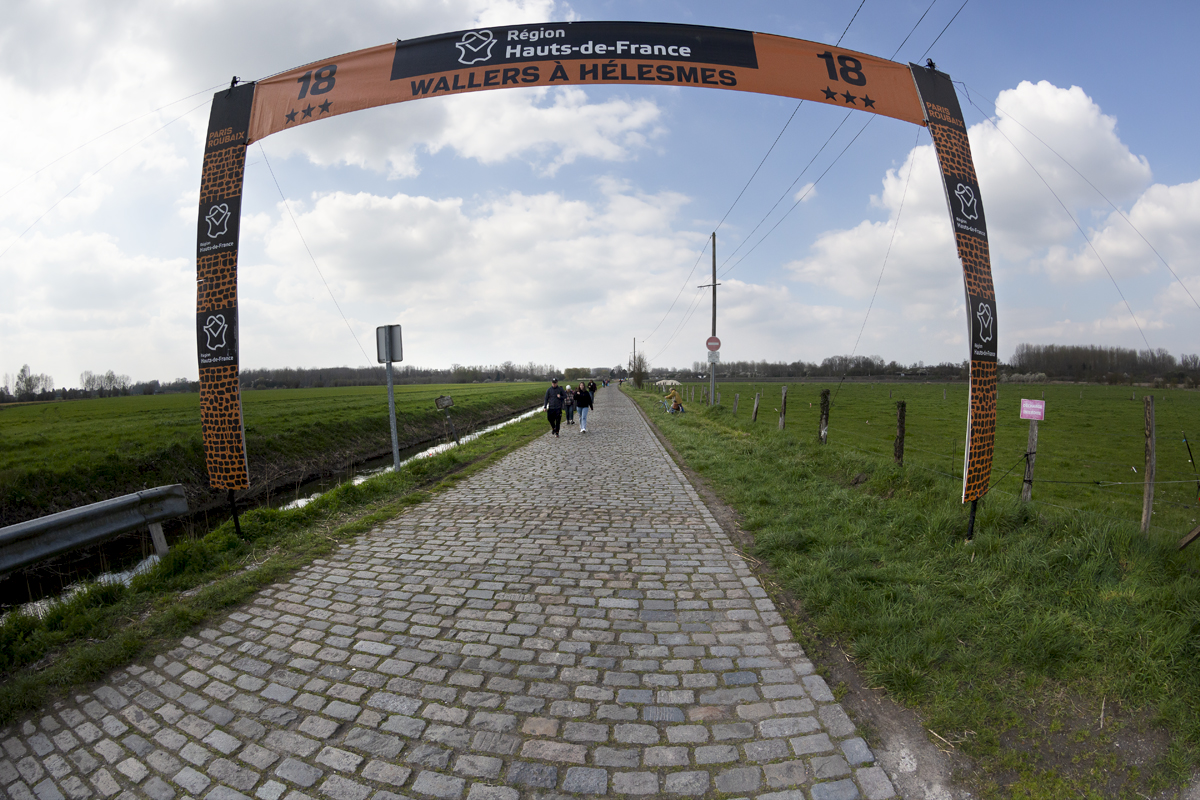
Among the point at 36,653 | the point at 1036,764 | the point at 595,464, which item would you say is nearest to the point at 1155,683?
the point at 1036,764

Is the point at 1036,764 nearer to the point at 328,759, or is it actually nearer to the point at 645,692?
the point at 645,692

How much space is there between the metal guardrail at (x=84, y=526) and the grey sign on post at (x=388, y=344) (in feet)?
15.2

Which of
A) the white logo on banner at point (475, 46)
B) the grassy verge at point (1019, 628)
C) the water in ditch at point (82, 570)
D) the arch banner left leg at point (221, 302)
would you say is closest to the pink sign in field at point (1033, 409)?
the grassy verge at point (1019, 628)

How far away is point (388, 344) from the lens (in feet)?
33.7

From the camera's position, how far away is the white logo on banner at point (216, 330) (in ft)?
19.6

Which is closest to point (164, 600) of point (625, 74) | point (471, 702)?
point (471, 702)

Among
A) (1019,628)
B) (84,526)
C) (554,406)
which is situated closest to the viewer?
(1019,628)

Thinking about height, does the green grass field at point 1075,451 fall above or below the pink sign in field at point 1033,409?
below

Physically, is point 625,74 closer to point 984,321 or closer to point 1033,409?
point 984,321

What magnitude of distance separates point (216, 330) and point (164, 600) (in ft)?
9.96

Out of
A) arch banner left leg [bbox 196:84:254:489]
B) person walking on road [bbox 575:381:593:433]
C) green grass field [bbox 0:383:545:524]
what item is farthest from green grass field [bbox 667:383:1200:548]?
green grass field [bbox 0:383:545:524]

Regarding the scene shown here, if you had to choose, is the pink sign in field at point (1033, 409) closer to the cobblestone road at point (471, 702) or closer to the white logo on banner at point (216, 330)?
the cobblestone road at point (471, 702)

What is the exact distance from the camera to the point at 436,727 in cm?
277

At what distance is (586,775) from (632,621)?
1.55 meters
